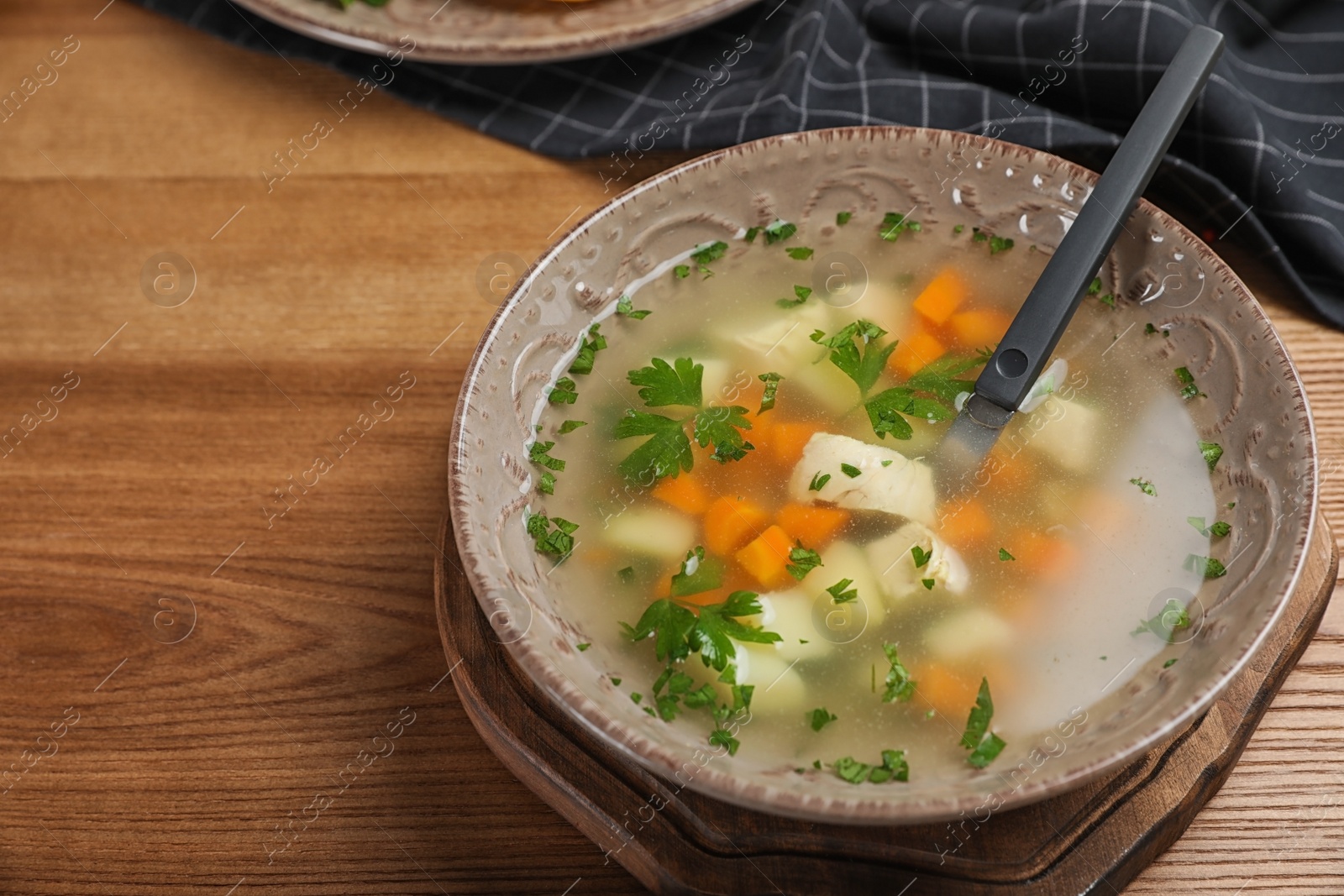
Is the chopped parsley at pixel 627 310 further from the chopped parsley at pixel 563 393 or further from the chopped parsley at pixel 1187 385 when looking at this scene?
the chopped parsley at pixel 1187 385

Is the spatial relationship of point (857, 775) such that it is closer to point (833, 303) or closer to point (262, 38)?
point (833, 303)

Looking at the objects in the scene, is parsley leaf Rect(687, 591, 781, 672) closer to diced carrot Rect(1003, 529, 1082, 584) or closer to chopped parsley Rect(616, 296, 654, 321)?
diced carrot Rect(1003, 529, 1082, 584)

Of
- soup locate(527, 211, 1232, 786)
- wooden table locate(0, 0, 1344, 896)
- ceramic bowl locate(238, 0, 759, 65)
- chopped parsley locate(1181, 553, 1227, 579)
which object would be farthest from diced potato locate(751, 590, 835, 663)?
ceramic bowl locate(238, 0, 759, 65)

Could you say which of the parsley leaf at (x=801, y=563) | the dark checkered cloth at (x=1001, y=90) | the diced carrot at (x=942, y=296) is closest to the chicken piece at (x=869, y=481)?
the parsley leaf at (x=801, y=563)

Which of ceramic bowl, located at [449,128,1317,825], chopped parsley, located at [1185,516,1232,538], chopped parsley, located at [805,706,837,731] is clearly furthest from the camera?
chopped parsley, located at [1185,516,1232,538]

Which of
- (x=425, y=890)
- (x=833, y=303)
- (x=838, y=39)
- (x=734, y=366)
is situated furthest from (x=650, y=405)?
(x=838, y=39)
